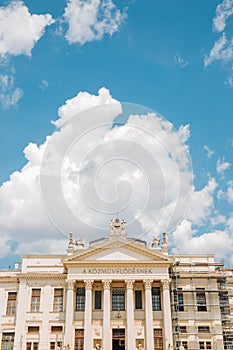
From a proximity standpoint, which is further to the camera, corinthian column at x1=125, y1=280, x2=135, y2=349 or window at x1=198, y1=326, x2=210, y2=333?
window at x1=198, y1=326, x2=210, y2=333

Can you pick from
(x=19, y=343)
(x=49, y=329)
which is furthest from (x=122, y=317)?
(x=19, y=343)

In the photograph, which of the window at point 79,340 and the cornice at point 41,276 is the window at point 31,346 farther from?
the cornice at point 41,276

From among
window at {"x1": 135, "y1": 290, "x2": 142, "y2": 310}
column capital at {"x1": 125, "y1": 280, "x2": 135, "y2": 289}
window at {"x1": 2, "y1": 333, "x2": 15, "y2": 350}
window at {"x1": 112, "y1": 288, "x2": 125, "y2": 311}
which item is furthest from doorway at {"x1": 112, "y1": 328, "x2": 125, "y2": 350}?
window at {"x1": 2, "y1": 333, "x2": 15, "y2": 350}

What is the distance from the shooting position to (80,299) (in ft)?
137

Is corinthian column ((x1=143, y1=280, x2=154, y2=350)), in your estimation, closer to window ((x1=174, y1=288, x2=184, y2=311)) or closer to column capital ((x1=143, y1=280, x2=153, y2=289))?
column capital ((x1=143, y1=280, x2=153, y2=289))

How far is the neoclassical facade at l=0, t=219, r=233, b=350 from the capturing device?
39.8 meters

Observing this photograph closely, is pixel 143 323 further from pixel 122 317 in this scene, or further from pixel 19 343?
pixel 19 343

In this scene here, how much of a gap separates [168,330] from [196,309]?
4085 millimetres

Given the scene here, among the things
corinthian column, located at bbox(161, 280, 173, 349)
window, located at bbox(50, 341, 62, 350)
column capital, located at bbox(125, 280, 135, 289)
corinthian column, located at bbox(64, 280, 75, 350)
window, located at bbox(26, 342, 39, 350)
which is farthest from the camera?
column capital, located at bbox(125, 280, 135, 289)

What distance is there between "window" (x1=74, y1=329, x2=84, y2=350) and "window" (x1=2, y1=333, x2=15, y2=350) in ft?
20.7

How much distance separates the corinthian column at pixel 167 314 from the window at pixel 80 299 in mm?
8038

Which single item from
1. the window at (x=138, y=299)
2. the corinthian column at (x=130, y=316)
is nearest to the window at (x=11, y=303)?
the corinthian column at (x=130, y=316)

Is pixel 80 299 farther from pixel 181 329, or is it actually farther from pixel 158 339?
pixel 181 329

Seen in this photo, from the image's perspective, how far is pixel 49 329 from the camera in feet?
134
